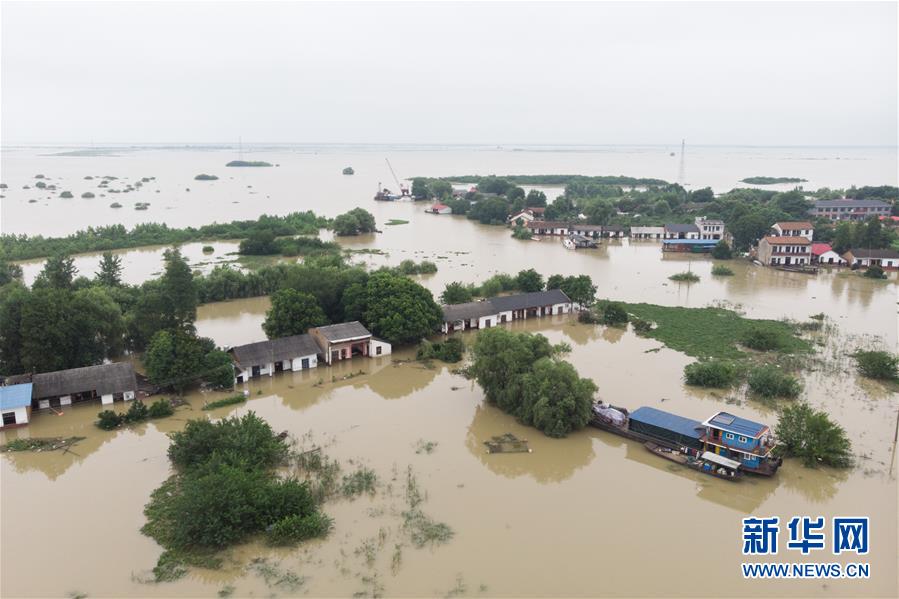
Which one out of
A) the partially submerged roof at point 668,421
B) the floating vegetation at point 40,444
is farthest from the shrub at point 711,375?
the floating vegetation at point 40,444

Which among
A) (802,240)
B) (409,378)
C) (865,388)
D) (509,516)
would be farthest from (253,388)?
(802,240)

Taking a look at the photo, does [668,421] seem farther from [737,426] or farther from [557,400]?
[557,400]

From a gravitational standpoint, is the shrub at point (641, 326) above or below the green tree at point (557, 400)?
above

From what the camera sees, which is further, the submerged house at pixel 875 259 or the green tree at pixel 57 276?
the submerged house at pixel 875 259

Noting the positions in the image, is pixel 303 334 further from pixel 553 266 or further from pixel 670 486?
pixel 553 266

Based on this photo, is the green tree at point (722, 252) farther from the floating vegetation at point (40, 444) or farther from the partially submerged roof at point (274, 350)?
the floating vegetation at point (40, 444)

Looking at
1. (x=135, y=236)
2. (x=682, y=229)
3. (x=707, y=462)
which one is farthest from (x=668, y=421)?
(x=135, y=236)

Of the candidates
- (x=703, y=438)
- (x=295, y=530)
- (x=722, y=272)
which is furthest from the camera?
(x=722, y=272)

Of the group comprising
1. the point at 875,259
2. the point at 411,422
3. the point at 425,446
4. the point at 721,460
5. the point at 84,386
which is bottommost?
the point at 425,446
